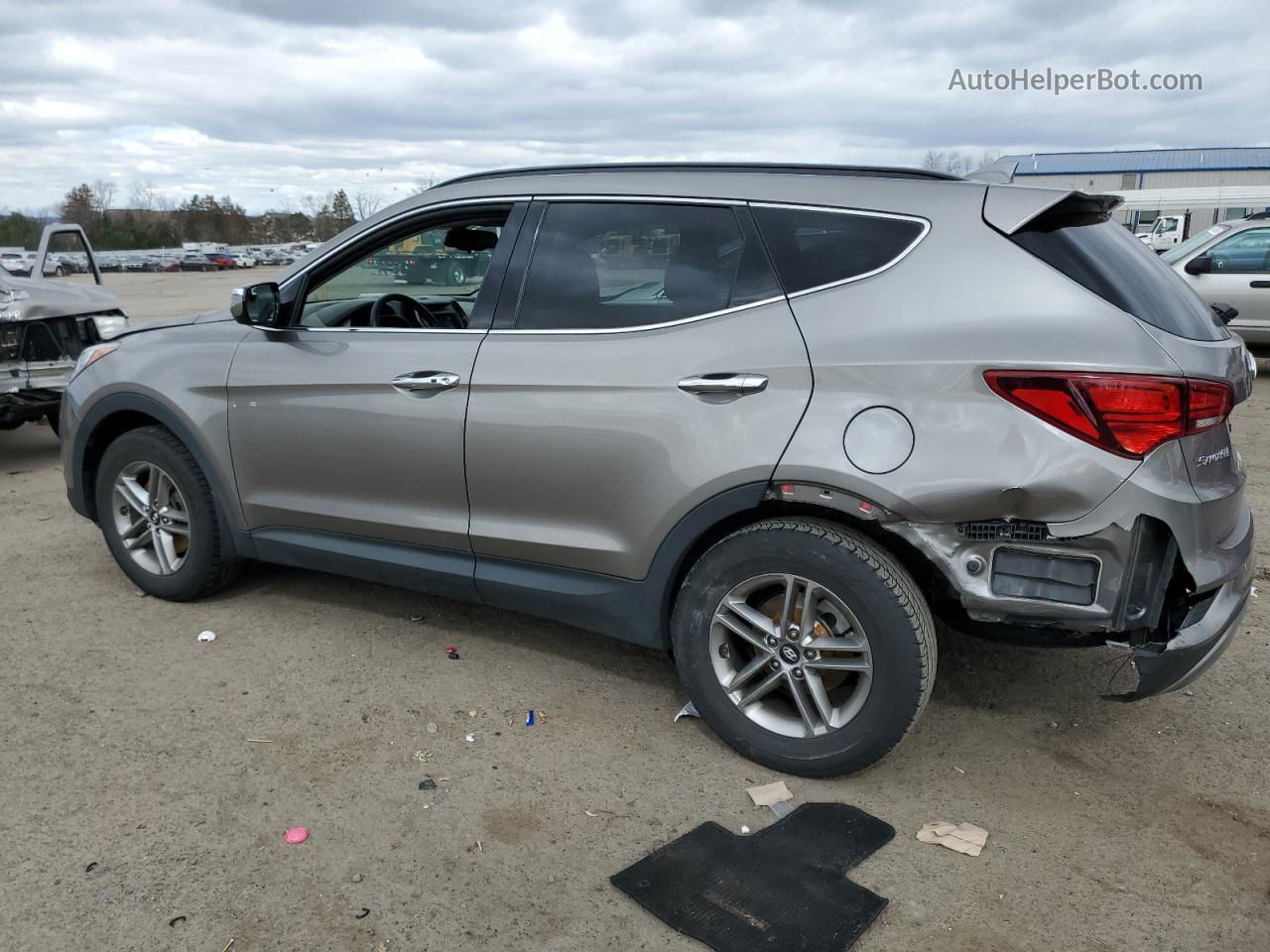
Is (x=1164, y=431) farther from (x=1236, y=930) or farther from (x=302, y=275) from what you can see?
(x=302, y=275)

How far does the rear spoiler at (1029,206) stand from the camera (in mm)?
2914

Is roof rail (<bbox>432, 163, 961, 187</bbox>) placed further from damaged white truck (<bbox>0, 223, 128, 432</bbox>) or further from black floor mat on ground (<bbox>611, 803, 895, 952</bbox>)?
damaged white truck (<bbox>0, 223, 128, 432</bbox>)

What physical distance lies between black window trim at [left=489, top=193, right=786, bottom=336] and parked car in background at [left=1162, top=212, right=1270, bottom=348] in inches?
391

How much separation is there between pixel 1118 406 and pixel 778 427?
0.95 metres

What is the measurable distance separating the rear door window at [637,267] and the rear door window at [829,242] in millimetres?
69

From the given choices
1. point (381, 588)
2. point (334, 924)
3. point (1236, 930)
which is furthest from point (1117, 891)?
point (381, 588)

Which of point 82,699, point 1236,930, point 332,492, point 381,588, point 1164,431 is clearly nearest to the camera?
point 1236,930

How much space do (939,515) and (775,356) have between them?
696 millimetres

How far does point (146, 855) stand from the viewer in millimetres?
2846

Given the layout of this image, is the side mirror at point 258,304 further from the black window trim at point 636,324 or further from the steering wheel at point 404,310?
the black window trim at point 636,324

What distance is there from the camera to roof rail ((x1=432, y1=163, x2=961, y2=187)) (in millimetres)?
3186

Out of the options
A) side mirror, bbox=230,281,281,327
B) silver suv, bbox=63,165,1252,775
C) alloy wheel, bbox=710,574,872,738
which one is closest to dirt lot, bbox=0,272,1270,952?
alloy wheel, bbox=710,574,872,738

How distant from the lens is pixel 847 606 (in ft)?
9.98

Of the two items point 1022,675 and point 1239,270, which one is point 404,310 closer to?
point 1022,675
